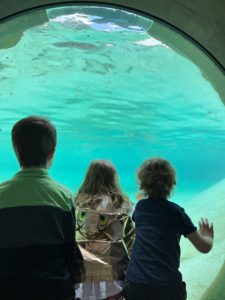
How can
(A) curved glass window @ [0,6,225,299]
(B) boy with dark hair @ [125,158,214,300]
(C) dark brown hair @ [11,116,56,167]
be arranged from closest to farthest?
(C) dark brown hair @ [11,116,56,167]
(B) boy with dark hair @ [125,158,214,300]
(A) curved glass window @ [0,6,225,299]

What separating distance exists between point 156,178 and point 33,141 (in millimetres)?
1120

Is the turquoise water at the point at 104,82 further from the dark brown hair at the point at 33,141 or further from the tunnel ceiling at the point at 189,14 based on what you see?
the dark brown hair at the point at 33,141

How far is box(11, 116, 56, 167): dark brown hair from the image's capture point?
84.4 inches

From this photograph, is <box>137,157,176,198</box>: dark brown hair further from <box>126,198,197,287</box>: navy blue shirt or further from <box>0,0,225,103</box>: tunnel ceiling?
<box>0,0,225,103</box>: tunnel ceiling

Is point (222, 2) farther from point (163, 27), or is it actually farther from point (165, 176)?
point (165, 176)

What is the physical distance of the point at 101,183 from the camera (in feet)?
10.1

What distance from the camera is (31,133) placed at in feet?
7.09

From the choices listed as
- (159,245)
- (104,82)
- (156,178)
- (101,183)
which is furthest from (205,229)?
(104,82)

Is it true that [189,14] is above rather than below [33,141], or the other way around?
above

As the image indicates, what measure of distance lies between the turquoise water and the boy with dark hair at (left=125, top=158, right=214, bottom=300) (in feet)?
3.36

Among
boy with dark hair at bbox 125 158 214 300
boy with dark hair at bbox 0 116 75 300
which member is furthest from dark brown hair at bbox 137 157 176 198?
boy with dark hair at bbox 0 116 75 300

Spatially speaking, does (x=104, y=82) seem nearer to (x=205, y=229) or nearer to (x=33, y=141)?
(x=205, y=229)

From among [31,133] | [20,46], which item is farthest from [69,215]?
[20,46]

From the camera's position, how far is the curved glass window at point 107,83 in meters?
6.22
